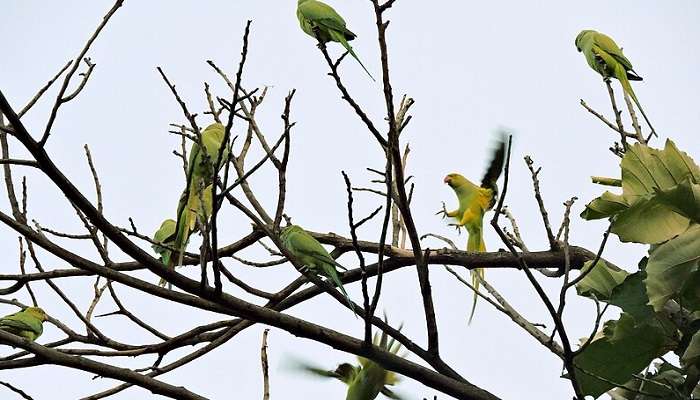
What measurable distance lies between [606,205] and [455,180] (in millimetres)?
2050

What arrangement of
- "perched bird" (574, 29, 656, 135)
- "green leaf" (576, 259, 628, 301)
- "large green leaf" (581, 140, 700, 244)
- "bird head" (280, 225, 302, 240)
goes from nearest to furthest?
"large green leaf" (581, 140, 700, 244)
"green leaf" (576, 259, 628, 301)
"bird head" (280, 225, 302, 240)
"perched bird" (574, 29, 656, 135)

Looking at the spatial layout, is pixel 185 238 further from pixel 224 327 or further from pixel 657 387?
pixel 657 387

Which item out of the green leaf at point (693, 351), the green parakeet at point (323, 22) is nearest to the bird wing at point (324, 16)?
the green parakeet at point (323, 22)

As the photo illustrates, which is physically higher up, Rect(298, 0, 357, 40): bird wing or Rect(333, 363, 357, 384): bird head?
Rect(298, 0, 357, 40): bird wing

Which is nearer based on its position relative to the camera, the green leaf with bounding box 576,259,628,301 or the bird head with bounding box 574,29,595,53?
the green leaf with bounding box 576,259,628,301

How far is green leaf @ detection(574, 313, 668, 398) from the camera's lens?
2.57 metres

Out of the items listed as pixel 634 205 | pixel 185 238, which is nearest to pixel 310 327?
pixel 634 205

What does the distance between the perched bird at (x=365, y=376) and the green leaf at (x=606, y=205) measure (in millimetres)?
811

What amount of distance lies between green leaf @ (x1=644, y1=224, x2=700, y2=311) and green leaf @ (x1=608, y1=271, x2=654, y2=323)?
15 centimetres

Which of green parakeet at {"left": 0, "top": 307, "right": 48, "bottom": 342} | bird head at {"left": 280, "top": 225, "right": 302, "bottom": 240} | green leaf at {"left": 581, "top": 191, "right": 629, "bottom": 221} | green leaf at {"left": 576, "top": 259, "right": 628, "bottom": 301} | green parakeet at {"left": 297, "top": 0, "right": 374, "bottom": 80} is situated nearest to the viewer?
green leaf at {"left": 581, "top": 191, "right": 629, "bottom": 221}

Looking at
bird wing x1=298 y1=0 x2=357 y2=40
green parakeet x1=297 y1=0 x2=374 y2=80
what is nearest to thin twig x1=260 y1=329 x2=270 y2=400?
green parakeet x1=297 y1=0 x2=374 y2=80

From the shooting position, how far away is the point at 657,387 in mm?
2635

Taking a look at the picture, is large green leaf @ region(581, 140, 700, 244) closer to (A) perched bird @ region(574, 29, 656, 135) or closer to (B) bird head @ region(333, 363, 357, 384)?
(B) bird head @ region(333, 363, 357, 384)

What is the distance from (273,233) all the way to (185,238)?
139cm
